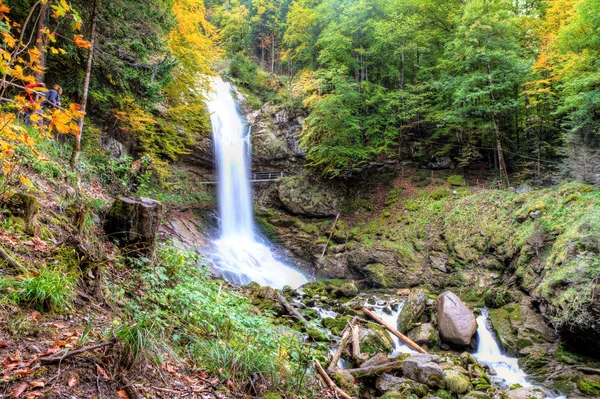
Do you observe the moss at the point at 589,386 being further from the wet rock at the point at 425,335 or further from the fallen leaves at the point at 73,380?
the fallen leaves at the point at 73,380

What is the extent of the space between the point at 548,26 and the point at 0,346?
20263mm

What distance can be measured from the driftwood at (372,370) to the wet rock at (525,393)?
2169 millimetres

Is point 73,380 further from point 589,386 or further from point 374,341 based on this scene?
point 589,386

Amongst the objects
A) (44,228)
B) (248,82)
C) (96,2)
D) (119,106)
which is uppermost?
(248,82)

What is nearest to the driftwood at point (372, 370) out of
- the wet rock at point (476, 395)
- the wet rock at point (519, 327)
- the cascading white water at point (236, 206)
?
the wet rock at point (476, 395)

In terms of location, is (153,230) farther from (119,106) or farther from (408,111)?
(408,111)

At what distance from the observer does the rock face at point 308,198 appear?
55.3 feet

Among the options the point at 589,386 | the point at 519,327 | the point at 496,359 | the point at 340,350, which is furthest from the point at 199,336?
the point at 519,327

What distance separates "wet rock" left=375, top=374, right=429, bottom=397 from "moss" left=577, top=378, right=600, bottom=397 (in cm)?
324

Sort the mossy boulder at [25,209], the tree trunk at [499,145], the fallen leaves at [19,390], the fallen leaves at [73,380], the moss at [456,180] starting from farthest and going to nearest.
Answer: the moss at [456,180] → the tree trunk at [499,145] → the mossy boulder at [25,209] → the fallen leaves at [73,380] → the fallen leaves at [19,390]

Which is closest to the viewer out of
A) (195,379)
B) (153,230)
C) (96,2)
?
(195,379)

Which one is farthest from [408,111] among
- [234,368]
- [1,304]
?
[1,304]

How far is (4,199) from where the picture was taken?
333 cm

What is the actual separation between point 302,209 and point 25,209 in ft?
45.5
